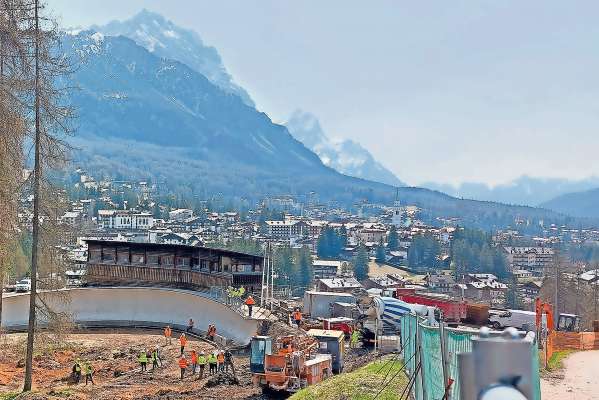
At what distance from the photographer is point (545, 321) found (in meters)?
21.3

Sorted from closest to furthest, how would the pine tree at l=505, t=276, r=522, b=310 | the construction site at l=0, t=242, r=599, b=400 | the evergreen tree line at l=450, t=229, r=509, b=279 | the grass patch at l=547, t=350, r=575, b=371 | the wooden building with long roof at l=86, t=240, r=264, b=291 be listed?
the construction site at l=0, t=242, r=599, b=400, the grass patch at l=547, t=350, r=575, b=371, the wooden building with long roof at l=86, t=240, r=264, b=291, the pine tree at l=505, t=276, r=522, b=310, the evergreen tree line at l=450, t=229, r=509, b=279

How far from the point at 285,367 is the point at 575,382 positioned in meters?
8.61

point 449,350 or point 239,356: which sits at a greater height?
point 449,350

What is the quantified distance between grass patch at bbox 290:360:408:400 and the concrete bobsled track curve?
22.0 m

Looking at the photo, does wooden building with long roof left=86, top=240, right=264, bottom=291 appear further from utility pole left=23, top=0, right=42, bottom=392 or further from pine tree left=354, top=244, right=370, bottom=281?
pine tree left=354, top=244, right=370, bottom=281

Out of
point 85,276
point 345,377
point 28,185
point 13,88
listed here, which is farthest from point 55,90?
point 85,276

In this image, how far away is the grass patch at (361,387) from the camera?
15656 millimetres

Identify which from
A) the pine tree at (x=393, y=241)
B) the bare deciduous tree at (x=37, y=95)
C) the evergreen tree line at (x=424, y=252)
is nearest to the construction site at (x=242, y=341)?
the bare deciduous tree at (x=37, y=95)

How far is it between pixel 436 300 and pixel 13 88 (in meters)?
25.3

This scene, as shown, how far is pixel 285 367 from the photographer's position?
21422 mm

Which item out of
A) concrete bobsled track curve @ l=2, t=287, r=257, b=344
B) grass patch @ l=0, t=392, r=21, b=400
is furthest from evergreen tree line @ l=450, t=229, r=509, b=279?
grass patch @ l=0, t=392, r=21, b=400

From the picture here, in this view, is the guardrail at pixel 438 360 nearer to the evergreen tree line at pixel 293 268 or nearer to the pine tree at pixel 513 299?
the pine tree at pixel 513 299

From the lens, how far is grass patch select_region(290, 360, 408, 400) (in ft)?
51.4

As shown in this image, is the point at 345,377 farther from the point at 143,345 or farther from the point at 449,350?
the point at 143,345
